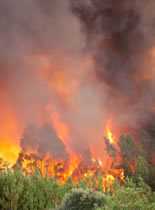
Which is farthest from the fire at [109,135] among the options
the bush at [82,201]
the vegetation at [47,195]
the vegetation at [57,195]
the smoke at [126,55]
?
the bush at [82,201]

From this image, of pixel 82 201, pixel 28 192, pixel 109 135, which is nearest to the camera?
pixel 82 201

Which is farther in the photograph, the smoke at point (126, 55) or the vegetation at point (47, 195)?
the smoke at point (126, 55)

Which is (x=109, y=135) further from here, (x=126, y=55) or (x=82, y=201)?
(x=82, y=201)

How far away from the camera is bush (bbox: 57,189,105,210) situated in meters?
7.75

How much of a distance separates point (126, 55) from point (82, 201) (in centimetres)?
2412

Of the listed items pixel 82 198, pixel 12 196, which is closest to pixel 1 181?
pixel 12 196

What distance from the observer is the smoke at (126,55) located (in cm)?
2823

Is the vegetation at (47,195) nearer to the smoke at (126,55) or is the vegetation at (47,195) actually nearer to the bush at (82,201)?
the bush at (82,201)

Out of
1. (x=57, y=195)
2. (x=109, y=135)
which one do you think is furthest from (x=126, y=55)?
(x=57, y=195)

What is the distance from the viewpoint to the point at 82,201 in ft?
25.5

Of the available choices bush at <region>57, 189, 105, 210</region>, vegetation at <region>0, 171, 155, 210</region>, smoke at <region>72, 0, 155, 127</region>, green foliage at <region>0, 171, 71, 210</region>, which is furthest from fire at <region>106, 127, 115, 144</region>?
bush at <region>57, 189, 105, 210</region>

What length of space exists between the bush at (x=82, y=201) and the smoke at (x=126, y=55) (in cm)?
1890

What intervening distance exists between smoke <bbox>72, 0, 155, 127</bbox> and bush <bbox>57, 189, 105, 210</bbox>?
18.9 meters

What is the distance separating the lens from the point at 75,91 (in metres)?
28.8
